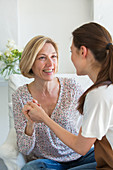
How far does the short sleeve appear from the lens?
1.06 m

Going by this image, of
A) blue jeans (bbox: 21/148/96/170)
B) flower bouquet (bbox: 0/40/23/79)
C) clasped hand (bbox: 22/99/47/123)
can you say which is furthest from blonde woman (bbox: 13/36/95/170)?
flower bouquet (bbox: 0/40/23/79)

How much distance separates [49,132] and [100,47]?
69cm

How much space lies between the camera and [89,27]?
118cm

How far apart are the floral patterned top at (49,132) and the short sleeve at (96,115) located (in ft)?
1.73

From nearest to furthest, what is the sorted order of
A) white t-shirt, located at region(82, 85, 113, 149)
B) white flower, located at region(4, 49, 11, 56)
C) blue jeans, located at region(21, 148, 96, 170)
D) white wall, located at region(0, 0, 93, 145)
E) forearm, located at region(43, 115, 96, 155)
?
1. white t-shirt, located at region(82, 85, 113, 149)
2. forearm, located at region(43, 115, 96, 155)
3. blue jeans, located at region(21, 148, 96, 170)
4. white flower, located at region(4, 49, 11, 56)
5. white wall, located at region(0, 0, 93, 145)

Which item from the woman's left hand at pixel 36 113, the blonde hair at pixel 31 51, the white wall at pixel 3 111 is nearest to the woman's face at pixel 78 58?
the woman's left hand at pixel 36 113

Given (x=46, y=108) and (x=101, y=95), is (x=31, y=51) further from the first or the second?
(x=101, y=95)

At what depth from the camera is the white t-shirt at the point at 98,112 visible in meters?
1.06

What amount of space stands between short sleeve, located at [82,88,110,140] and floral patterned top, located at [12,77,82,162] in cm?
53

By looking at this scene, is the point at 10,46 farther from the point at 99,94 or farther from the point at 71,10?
the point at 99,94

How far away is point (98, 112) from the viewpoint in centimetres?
107

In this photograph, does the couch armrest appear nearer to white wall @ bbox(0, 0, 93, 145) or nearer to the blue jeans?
the blue jeans

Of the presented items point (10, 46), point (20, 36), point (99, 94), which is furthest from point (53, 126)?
point (20, 36)

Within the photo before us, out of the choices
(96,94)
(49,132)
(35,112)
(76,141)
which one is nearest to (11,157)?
(49,132)
